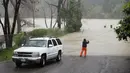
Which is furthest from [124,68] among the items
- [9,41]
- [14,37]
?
[14,37]

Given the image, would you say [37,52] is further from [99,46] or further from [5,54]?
[99,46]

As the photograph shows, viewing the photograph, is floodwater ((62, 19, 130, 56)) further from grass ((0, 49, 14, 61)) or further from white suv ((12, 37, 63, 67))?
white suv ((12, 37, 63, 67))

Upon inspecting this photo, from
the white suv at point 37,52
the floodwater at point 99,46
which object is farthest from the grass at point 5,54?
the floodwater at point 99,46

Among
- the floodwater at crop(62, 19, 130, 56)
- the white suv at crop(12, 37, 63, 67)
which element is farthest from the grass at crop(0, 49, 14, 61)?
the floodwater at crop(62, 19, 130, 56)

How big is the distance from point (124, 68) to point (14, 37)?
54.8 ft

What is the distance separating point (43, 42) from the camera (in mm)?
20219

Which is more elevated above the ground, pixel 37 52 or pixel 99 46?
pixel 37 52

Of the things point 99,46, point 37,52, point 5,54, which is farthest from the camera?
point 99,46

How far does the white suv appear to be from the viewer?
18469 millimetres

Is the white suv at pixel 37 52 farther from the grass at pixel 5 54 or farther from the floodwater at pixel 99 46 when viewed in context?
the floodwater at pixel 99 46

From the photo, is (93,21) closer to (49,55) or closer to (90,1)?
(90,1)

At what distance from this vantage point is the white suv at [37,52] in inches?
727

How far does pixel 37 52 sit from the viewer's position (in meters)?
18.5

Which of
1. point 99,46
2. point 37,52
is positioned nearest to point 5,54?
point 37,52
